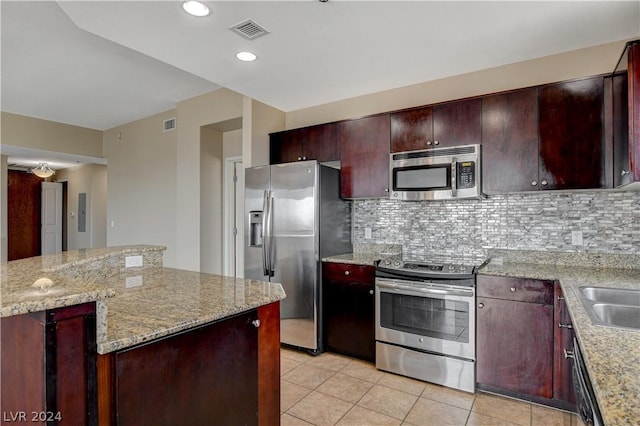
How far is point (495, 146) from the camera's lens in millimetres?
2816

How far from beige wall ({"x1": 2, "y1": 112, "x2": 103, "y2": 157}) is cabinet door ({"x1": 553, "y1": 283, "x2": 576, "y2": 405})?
23.6 feet

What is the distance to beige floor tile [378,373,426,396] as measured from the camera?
2.68 metres

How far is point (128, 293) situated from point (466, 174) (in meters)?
2.51

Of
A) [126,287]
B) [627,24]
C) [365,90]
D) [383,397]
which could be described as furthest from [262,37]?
[383,397]

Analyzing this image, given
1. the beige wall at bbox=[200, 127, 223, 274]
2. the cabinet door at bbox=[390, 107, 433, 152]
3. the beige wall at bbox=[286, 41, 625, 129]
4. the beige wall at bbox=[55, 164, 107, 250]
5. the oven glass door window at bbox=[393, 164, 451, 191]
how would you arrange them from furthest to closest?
1. the beige wall at bbox=[55, 164, 107, 250]
2. the beige wall at bbox=[200, 127, 223, 274]
3. the cabinet door at bbox=[390, 107, 433, 152]
4. the oven glass door window at bbox=[393, 164, 451, 191]
5. the beige wall at bbox=[286, 41, 625, 129]

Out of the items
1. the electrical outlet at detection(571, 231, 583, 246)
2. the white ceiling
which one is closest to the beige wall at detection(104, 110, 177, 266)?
the white ceiling

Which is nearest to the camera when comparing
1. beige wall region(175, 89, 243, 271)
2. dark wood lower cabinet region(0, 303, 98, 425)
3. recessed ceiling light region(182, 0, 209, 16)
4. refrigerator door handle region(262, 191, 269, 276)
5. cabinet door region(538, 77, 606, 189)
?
dark wood lower cabinet region(0, 303, 98, 425)

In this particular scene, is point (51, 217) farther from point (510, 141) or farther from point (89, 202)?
point (510, 141)

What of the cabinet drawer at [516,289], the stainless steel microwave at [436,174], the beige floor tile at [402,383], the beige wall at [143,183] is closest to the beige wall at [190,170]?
the beige wall at [143,183]

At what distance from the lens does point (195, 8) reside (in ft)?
7.02

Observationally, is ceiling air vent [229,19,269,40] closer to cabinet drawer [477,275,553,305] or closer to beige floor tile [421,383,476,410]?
cabinet drawer [477,275,553,305]

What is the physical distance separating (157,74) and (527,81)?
3.72 metres

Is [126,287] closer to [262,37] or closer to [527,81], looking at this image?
[262,37]

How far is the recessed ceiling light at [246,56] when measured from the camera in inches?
108
